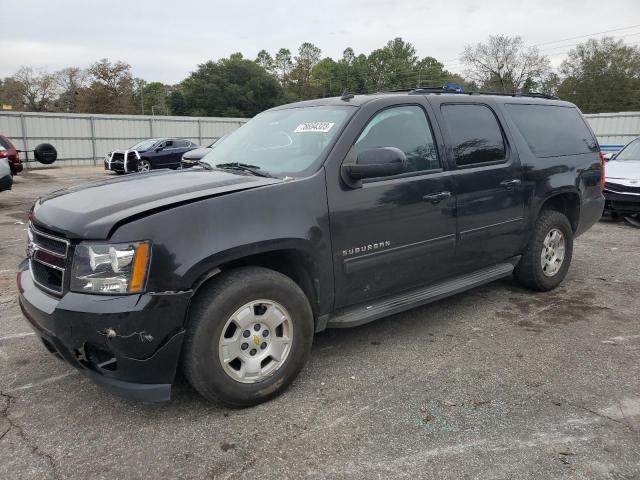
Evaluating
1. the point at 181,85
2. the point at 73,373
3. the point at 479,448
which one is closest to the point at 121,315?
the point at 73,373

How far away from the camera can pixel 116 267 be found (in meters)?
2.52

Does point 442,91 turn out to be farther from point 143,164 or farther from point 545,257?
point 143,164

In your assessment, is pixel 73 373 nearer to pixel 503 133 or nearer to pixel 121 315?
pixel 121 315

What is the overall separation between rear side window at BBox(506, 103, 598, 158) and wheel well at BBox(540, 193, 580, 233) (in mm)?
439

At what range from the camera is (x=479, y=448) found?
8.52 ft

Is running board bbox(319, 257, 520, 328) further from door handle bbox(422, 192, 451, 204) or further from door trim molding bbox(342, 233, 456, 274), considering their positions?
door handle bbox(422, 192, 451, 204)

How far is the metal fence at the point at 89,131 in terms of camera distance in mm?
24203

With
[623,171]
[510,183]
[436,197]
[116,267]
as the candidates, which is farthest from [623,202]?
[116,267]

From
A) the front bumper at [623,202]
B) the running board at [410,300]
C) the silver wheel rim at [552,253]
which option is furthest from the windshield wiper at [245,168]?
the front bumper at [623,202]

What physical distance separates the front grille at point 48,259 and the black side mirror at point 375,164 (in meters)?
1.71

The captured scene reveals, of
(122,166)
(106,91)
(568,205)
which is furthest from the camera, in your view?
(106,91)

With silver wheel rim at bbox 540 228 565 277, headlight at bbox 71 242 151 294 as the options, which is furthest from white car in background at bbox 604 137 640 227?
headlight at bbox 71 242 151 294

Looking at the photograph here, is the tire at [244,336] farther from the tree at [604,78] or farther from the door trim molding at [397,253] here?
the tree at [604,78]

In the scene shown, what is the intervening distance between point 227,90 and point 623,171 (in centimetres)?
5309
